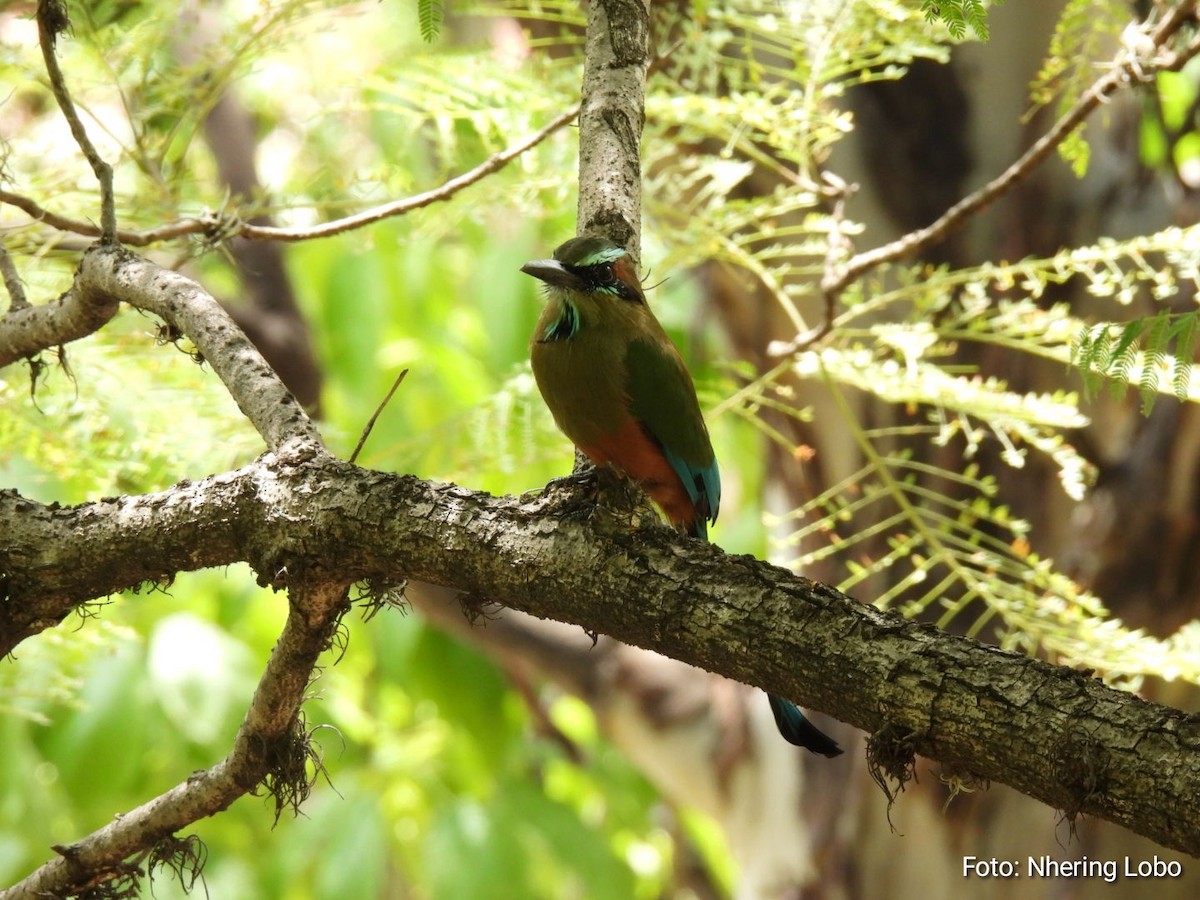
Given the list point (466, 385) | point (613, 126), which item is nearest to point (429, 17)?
point (613, 126)

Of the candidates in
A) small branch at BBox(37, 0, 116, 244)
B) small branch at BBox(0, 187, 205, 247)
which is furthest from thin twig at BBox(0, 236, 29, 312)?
small branch at BBox(37, 0, 116, 244)

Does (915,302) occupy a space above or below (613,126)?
above

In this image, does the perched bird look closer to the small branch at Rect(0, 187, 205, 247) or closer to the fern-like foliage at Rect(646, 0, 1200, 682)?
the fern-like foliage at Rect(646, 0, 1200, 682)

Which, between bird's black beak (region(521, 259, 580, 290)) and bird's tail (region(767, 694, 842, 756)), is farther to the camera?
bird's black beak (region(521, 259, 580, 290))

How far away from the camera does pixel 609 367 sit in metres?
2.23

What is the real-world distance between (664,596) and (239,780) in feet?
2.56

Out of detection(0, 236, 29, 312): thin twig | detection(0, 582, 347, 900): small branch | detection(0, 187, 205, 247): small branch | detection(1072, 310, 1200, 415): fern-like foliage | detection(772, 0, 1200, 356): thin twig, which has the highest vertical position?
detection(772, 0, 1200, 356): thin twig

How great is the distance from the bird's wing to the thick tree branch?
0.71m

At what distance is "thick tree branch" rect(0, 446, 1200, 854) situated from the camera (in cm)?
115

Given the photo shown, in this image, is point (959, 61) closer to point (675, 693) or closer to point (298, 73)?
point (675, 693)

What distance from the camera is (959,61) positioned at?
402 cm

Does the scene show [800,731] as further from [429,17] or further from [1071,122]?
[1071,122]

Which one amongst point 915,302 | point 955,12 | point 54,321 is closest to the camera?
point 955,12

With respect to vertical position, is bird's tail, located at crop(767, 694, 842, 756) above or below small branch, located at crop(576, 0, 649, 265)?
below
